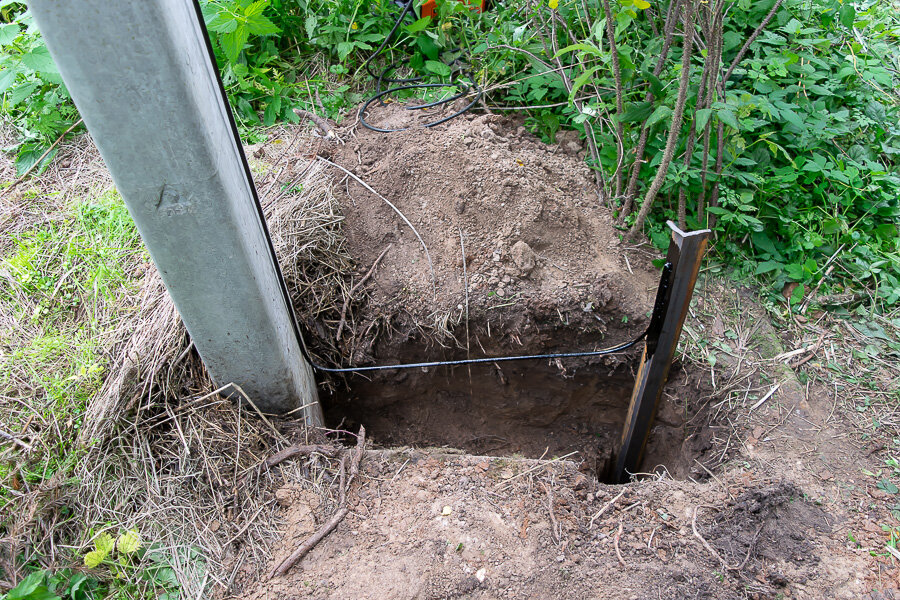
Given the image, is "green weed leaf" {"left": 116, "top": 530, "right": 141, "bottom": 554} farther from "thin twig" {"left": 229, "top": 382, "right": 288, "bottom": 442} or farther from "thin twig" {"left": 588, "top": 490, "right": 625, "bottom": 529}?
"thin twig" {"left": 588, "top": 490, "right": 625, "bottom": 529}

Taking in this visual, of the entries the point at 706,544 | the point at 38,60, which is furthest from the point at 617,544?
the point at 38,60

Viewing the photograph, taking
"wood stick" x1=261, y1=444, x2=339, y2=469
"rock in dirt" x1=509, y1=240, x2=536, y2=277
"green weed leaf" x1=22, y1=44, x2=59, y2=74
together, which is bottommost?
"wood stick" x1=261, y1=444, x2=339, y2=469

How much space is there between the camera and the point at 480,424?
Result: 2.92m

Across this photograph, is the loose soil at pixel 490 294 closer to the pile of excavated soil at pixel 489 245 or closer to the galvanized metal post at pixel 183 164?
the pile of excavated soil at pixel 489 245

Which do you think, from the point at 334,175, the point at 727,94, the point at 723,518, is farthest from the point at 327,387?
the point at 727,94

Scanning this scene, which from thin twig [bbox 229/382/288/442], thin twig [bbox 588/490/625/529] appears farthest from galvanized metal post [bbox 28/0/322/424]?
thin twig [bbox 588/490/625/529]

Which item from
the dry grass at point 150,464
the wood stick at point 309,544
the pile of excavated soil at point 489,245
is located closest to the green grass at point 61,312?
the dry grass at point 150,464

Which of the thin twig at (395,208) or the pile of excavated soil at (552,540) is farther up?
the thin twig at (395,208)

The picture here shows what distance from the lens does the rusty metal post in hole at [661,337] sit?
1.92 metres

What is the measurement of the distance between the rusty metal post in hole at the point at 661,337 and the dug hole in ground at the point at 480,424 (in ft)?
0.59

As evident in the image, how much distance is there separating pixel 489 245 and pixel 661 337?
88 cm

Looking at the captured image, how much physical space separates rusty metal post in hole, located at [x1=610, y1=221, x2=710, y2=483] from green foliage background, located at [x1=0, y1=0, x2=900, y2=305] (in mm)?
580

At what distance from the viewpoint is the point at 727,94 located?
2.32m

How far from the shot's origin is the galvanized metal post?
118 centimetres
